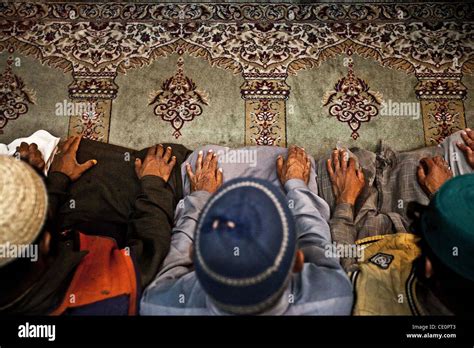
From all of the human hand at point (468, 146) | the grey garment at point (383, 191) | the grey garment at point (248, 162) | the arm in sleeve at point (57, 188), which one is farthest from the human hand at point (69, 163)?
the human hand at point (468, 146)

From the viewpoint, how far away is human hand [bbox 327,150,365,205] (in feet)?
5.53

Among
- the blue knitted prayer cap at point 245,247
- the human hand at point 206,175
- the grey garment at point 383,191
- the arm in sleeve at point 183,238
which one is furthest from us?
the human hand at point 206,175

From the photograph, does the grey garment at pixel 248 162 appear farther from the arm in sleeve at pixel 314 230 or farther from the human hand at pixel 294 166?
the arm in sleeve at pixel 314 230

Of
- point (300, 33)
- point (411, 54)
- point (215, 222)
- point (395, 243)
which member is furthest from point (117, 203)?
point (411, 54)

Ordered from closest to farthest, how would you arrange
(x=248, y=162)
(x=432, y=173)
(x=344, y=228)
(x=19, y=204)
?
(x=19, y=204) → (x=344, y=228) → (x=432, y=173) → (x=248, y=162)

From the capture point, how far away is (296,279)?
1.29 metres

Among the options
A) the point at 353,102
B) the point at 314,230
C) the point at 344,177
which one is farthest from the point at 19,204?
the point at 353,102

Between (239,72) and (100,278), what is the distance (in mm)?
1111

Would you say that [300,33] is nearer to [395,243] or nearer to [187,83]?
[187,83]

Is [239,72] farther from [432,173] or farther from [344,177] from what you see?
[432,173]

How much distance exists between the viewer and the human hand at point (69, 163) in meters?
1.74

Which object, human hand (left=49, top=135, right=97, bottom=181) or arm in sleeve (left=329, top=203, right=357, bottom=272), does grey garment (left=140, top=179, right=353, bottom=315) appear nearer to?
arm in sleeve (left=329, top=203, right=357, bottom=272)

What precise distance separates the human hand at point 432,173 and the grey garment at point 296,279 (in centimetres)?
35

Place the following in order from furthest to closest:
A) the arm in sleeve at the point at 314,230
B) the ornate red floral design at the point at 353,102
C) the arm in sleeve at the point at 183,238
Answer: the ornate red floral design at the point at 353,102
the arm in sleeve at the point at 183,238
the arm in sleeve at the point at 314,230
